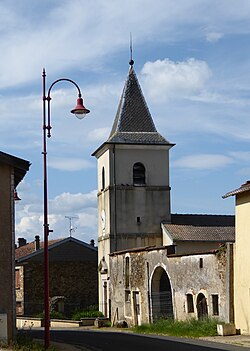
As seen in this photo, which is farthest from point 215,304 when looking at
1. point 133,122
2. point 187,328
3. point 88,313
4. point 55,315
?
point 133,122

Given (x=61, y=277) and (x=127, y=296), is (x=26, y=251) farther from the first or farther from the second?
(x=127, y=296)

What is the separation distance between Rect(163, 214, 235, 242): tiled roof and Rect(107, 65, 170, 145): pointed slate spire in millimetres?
5780

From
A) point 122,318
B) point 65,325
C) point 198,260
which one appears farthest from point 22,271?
point 198,260

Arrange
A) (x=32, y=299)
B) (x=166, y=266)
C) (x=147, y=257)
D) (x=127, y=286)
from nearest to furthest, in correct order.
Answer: (x=166, y=266) < (x=147, y=257) < (x=127, y=286) < (x=32, y=299)

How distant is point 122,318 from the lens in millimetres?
44906

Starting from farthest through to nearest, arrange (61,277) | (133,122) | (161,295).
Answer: (61,277) → (133,122) → (161,295)

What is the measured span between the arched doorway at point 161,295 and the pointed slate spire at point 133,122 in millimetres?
15183

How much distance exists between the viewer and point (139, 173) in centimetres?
5359

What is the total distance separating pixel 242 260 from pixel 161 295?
10.7 metres

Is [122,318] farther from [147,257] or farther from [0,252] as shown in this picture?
[0,252]

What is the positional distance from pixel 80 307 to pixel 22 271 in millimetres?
5097

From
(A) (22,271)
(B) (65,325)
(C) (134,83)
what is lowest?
(B) (65,325)

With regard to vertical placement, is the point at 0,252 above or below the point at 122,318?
above

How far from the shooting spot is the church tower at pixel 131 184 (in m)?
52.2
